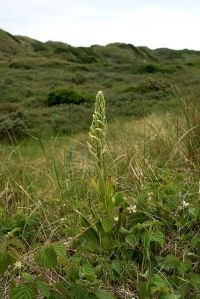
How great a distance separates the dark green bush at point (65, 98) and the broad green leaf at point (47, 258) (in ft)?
66.8

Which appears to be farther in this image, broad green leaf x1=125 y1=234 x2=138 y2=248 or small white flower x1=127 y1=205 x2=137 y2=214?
small white flower x1=127 y1=205 x2=137 y2=214

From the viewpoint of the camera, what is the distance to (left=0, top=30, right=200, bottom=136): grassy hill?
52.6ft

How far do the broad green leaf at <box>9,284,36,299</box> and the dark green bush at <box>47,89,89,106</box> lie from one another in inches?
806

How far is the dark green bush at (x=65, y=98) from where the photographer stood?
22.9 metres

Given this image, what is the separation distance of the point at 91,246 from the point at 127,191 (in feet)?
3.50

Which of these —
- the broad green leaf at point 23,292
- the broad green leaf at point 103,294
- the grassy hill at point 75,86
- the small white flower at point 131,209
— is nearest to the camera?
the broad green leaf at point 23,292

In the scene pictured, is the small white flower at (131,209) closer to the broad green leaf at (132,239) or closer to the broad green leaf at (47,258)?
the broad green leaf at (132,239)

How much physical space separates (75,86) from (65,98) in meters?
7.79

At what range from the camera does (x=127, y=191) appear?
391 centimetres

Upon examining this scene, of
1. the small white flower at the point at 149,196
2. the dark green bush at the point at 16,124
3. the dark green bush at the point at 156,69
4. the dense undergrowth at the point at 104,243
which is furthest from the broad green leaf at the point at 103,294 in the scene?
the dark green bush at the point at 156,69

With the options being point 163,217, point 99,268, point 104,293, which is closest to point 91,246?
point 99,268

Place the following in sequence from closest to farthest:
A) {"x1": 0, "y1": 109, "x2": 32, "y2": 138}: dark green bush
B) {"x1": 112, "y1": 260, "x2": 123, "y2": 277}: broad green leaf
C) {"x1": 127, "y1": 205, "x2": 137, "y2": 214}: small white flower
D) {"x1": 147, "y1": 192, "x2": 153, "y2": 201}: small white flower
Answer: {"x1": 112, "y1": 260, "x2": 123, "y2": 277}: broad green leaf → {"x1": 127, "y1": 205, "x2": 137, "y2": 214}: small white flower → {"x1": 147, "y1": 192, "x2": 153, "y2": 201}: small white flower → {"x1": 0, "y1": 109, "x2": 32, "y2": 138}: dark green bush

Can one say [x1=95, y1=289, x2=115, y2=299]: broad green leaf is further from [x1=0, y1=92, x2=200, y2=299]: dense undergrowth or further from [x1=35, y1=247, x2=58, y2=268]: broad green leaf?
[x1=35, y1=247, x2=58, y2=268]: broad green leaf

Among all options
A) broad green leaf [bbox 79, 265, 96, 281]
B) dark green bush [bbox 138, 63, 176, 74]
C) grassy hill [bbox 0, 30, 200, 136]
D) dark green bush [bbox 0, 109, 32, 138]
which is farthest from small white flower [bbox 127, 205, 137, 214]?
dark green bush [bbox 138, 63, 176, 74]
